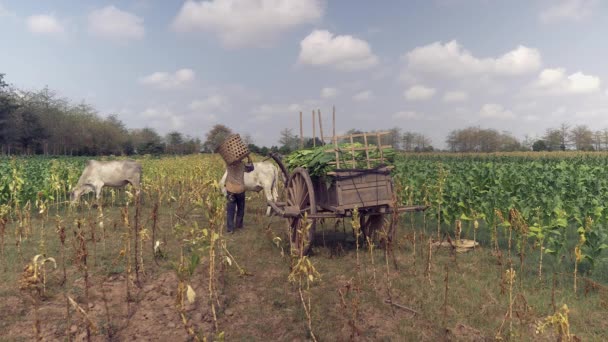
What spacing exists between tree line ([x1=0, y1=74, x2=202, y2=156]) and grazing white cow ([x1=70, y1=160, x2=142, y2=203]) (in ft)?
143

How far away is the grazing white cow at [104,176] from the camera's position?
12.0m

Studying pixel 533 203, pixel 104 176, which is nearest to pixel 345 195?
pixel 533 203

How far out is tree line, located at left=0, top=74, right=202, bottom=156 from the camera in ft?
157

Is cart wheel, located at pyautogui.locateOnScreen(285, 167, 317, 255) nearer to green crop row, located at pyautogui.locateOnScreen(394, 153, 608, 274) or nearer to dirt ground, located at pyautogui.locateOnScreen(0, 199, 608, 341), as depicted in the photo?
dirt ground, located at pyautogui.locateOnScreen(0, 199, 608, 341)

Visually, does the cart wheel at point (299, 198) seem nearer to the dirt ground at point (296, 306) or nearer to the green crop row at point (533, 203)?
the dirt ground at point (296, 306)

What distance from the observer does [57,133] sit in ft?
190

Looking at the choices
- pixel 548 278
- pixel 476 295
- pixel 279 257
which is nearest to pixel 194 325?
pixel 279 257

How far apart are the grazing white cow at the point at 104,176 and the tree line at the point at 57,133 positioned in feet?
143

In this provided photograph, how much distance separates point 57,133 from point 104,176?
2206 inches

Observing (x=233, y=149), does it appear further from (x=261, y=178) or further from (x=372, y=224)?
(x=372, y=224)

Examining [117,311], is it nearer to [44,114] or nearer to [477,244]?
[477,244]

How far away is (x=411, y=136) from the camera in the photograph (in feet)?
317

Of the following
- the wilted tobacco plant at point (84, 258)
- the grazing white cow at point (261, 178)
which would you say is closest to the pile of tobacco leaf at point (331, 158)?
the wilted tobacco plant at point (84, 258)

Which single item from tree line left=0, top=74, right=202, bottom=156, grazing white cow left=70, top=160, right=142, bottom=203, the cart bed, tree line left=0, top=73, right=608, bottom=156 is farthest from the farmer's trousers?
tree line left=0, top=74, right=202, bottom=156
